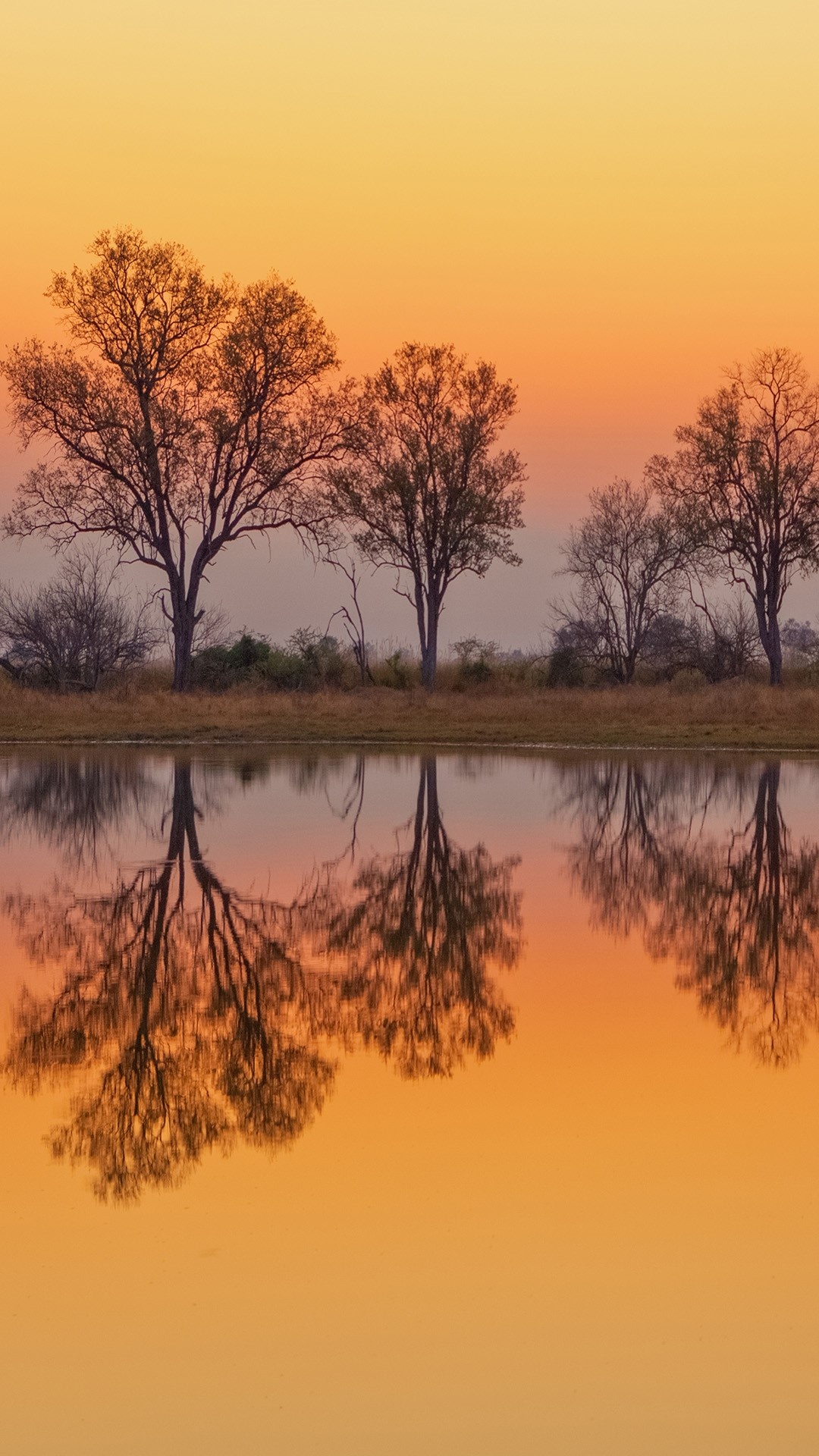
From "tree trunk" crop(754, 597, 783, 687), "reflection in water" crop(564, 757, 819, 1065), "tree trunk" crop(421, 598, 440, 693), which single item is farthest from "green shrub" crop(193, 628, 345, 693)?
"reflection in water" crop(564, 757, 819, 1065)

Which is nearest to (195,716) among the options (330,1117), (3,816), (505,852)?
(3,816)

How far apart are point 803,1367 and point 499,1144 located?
217cm

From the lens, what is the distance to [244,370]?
49.2 metres

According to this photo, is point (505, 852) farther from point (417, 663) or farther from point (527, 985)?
point (417, 663)

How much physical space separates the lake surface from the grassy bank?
22.6 meters

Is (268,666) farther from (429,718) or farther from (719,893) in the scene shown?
(719,893)

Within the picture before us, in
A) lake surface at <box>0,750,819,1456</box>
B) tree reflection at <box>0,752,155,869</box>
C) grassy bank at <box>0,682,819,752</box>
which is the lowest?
lake surface at <box>0,750,819,1456</box>

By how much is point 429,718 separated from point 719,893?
93.1 feet

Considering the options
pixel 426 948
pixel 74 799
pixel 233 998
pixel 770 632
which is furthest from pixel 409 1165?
pixel 770 632

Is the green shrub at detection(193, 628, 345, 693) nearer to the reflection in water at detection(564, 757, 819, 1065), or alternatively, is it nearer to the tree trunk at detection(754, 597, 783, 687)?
the tree trunk at detection(754, 597, 783, 687)

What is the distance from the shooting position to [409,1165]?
6.62 metres

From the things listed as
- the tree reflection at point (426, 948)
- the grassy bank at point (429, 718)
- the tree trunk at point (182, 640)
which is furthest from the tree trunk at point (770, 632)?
the tree reflection at point (426, 948)

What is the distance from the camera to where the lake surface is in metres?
4.70

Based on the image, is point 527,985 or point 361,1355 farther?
point 527,985
